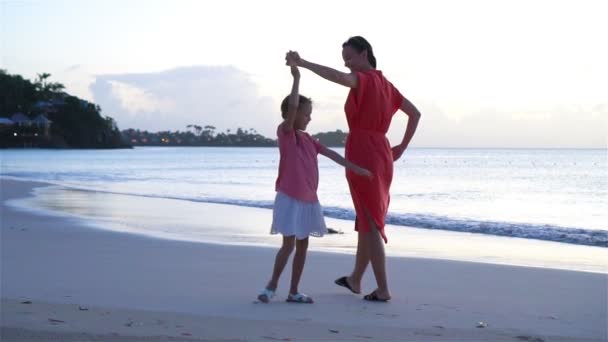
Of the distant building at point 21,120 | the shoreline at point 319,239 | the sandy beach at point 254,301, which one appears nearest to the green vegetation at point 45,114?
the distant building at point 21,120

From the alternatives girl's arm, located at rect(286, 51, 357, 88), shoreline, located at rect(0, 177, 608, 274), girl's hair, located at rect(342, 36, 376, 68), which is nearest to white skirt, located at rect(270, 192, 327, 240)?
girl's arm, located at rect(286, 51, 357, 88)

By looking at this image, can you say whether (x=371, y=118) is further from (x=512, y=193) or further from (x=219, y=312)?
(x=512, y=193)

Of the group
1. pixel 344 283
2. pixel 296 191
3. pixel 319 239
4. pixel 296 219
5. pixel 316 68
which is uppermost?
pixel 316 68

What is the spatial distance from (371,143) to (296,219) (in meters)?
0.67

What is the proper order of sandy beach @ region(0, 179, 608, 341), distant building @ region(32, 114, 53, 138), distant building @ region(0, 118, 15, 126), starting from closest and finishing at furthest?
sandy beach @ region(0, 179, 608, 341), distant building @ region(0, 118, 15, 126), distant building @ region(32, 114, 53, 138)

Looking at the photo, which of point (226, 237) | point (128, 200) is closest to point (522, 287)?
point (226, 237)

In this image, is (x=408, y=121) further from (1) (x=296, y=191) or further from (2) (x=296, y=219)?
(2) (x=296, y=219)

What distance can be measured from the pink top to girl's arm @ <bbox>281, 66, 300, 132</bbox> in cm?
9

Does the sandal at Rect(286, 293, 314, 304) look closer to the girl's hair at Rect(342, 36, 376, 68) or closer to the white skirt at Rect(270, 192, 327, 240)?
the white skirt at Rect(270, 192, 327, 240)

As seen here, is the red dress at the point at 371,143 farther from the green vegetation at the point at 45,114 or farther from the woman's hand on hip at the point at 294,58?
the green vegetation at the point at 45,114

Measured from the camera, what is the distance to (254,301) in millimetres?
4660

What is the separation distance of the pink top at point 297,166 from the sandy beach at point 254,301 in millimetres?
698

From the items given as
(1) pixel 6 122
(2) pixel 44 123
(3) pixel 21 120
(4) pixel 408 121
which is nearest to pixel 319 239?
(4) pixel 408 121

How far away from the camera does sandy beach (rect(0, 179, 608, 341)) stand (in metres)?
3.74
